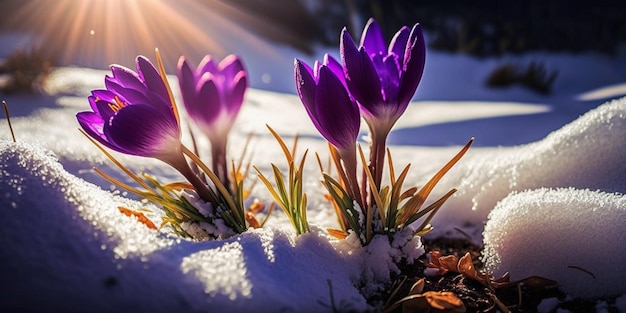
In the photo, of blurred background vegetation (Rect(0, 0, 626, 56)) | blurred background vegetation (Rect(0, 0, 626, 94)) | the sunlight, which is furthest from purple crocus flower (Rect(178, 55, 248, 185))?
blurred background vegetation (Rect(0, 0, 626, 56))

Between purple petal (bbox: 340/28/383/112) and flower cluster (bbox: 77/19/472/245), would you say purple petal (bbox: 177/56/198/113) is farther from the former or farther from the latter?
purple petal (bbox: 340/28/383/112)

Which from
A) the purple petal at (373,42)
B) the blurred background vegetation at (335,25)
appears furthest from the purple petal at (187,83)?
the blurred background vegetation at (335,25)

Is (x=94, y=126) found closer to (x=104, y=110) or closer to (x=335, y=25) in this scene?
(x=104, y=110)

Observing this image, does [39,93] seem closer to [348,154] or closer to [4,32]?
[348,154]

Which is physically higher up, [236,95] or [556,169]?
[236,95]

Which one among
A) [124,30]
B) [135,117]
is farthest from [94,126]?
[124,30]
